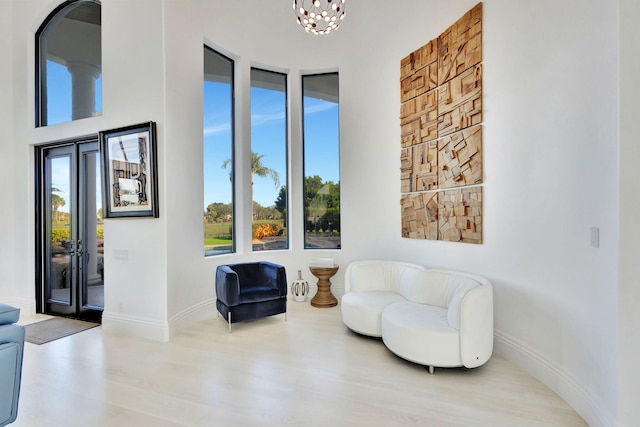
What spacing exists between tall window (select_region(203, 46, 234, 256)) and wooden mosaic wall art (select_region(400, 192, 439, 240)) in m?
2.61

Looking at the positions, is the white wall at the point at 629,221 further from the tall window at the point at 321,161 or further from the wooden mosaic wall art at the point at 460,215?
the tall window at the point at 321,161

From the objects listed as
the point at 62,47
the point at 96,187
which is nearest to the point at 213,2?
the point at 62,47

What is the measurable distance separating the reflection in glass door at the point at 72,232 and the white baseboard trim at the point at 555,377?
4.73 meters

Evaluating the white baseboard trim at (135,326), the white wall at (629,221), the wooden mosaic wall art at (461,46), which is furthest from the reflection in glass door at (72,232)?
the white wall at (629,221)

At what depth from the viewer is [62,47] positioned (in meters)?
4.60

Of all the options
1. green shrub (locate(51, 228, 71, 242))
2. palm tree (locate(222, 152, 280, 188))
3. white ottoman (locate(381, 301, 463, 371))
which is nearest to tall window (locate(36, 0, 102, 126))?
green shrub (locate(51, 228, 71, 242))

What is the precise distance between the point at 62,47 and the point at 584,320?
6706 millimetres

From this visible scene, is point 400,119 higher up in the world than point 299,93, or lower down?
lower down

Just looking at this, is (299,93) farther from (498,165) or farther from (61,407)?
(61,407)

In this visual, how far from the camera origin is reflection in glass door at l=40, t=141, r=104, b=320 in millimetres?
4301

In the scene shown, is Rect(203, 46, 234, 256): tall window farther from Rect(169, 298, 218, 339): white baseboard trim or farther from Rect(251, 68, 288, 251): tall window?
Rect(169, 298, 218, 339): white baseboard trim

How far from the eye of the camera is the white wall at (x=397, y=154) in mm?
2141

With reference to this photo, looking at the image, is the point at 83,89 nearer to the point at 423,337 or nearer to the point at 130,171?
the point at 130,171

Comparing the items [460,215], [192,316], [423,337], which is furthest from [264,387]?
[460,215]
